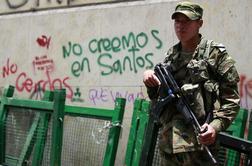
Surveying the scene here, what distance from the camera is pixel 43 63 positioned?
6.98 meters

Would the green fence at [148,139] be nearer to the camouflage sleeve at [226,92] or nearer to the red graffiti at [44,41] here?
the camouflage sleeve at [226,92]

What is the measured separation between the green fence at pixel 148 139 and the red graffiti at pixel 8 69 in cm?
333

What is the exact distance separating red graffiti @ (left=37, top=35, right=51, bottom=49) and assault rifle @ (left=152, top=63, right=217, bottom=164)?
4035 mm

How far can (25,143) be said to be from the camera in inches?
193

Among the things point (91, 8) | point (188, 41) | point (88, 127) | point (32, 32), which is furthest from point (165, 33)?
point (188, 41)

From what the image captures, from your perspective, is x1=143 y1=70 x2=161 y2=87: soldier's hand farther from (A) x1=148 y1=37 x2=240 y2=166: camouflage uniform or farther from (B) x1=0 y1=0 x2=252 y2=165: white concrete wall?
(B) x1=0 y1=0 x2=252 y2=165: white concrete wall

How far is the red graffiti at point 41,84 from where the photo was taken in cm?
671

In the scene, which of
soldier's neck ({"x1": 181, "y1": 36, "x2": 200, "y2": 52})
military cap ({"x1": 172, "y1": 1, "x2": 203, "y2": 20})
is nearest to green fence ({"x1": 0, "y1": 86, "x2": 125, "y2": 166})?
soldier's neck ({"x1": 181, "y1": 36, "x2": 200, "y2": 52})

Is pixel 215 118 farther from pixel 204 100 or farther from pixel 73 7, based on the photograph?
pixel 73 7

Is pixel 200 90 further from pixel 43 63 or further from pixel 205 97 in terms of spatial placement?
pixel 43 63

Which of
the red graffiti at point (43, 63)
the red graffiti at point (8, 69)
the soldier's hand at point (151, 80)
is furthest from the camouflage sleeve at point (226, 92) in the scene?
the red graffiti at point (8, 69)

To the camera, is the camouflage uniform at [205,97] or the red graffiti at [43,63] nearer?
the camouflage uniform at [205,97]

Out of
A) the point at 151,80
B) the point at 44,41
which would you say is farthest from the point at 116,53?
the point at 151,80

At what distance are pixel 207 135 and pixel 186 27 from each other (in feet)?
2.01
